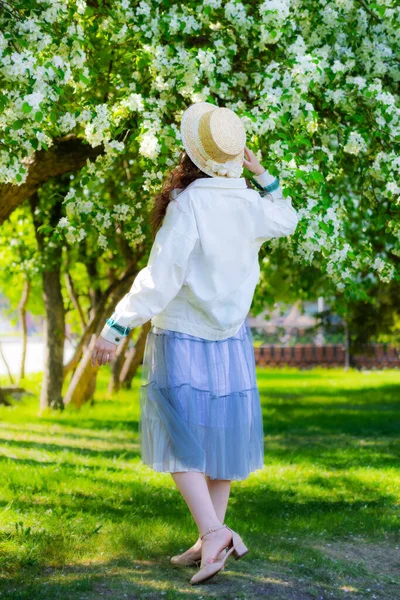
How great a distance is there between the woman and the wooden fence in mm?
24819

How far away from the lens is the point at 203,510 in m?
4.21

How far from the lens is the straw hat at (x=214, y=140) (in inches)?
170

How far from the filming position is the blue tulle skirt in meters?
4.29

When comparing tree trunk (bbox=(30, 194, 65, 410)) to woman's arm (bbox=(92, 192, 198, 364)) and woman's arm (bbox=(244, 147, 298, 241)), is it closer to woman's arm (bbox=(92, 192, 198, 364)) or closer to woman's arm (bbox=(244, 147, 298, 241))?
woman's arm (bbox=(244, 147, 298, 241))

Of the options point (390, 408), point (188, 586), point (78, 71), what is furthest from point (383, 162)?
point (390, 408)

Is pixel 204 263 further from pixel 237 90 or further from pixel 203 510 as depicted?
pixel 237 90

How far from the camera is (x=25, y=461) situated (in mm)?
8320

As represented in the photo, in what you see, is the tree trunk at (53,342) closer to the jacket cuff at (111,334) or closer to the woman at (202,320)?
the woman at (202,320)

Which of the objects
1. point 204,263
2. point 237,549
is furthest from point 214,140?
point 237,549

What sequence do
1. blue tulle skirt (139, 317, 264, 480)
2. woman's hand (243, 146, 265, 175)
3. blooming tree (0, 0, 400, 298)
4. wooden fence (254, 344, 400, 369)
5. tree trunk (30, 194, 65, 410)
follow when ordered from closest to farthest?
1. blue tulle skirt (139, 317, 264, 480)
2. woman's hand (243, 146, 265, 175)
3. blooming tree (0, 0, 400, 298)
4. tree trunk (30, 194, 65, 410)
5. wooden fence (254, 344, 400, 369)

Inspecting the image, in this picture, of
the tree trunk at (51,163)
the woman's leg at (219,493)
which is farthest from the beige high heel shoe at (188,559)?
the tree trunk at (51,163)

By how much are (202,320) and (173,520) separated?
6.23ft

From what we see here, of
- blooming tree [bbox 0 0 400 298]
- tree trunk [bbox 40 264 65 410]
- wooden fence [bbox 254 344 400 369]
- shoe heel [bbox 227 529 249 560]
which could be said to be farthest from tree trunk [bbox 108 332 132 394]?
shoe heel [bbox 227 529 249 560]

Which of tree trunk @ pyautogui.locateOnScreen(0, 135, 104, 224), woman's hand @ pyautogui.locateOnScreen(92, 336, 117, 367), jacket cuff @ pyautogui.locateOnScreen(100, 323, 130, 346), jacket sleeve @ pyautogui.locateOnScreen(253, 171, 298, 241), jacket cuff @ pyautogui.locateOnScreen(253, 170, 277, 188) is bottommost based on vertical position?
woman's hand @ pyautogui.locateOnScreen(92, 336, 117, 367)
